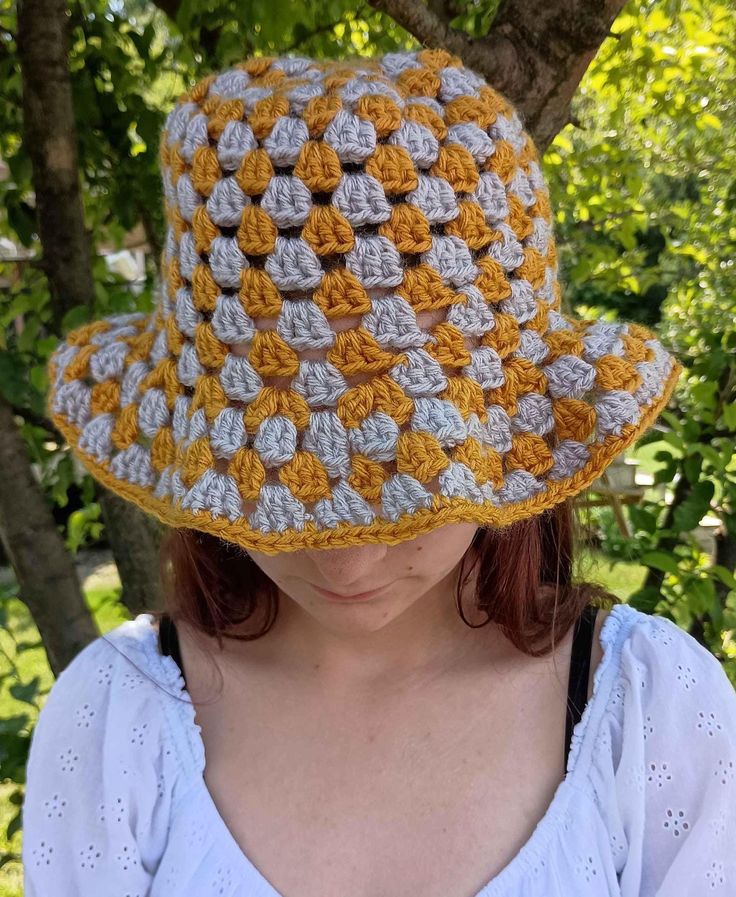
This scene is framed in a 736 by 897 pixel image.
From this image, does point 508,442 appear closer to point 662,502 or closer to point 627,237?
point 662,502

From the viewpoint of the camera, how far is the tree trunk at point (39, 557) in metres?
1.34

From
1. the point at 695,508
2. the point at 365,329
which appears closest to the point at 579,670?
the point at 365,329

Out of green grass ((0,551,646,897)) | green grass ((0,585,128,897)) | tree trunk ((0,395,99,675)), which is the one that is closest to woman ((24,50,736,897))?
green grass ((0,551,646,897))

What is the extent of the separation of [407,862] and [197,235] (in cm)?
68

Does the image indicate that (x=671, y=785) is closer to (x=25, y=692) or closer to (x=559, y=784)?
(x=559, y=784)

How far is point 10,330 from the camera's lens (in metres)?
1.69

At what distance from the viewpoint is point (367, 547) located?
746 mm

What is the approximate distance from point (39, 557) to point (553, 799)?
3.09 feet

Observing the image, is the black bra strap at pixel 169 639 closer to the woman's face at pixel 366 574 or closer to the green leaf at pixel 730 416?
the woman's face at pixel 366 574

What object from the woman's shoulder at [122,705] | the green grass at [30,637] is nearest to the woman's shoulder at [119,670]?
the woman's shoulder at [122,705]

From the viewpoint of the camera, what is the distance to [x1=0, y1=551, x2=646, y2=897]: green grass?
1511 millimetres

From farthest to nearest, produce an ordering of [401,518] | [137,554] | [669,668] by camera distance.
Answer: [137,554] → [669,668] → [401,518]

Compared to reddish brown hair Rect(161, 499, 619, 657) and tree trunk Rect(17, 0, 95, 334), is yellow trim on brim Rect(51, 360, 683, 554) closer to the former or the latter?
reddish brown hair Rect(161, 499, 619, 657)

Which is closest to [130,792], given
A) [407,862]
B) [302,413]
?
[407,862]
